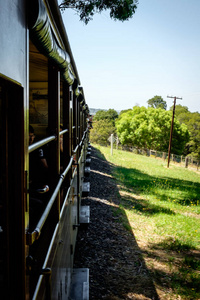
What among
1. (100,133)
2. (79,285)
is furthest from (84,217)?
(100,133)

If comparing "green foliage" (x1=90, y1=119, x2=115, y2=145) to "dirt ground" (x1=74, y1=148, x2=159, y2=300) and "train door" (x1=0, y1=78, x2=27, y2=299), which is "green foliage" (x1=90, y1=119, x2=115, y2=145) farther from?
"train door" (x1=0, y1=78, x2=27, y2=299)

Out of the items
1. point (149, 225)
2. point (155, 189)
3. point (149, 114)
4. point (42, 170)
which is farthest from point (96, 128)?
point (42, 170)

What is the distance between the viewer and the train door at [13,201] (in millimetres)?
1070

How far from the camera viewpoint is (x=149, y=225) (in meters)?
7.33

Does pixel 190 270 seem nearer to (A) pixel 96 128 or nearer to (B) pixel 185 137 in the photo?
(B) pixel 185 137

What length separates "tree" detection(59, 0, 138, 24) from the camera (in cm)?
789

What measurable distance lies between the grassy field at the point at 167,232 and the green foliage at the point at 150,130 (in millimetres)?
31602

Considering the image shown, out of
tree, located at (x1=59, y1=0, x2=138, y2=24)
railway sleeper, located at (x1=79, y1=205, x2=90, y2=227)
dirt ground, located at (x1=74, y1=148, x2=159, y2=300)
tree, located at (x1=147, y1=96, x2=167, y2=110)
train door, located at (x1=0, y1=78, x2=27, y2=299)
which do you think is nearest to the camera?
train door, located at (x1=0, y1=78, x2=27, y2=299)

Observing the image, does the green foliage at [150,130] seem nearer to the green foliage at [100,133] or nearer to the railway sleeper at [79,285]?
the green foliage at [100,133]

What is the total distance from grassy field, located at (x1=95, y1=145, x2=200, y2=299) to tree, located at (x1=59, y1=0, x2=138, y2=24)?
617 centimetres

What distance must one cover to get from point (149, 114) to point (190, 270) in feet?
132

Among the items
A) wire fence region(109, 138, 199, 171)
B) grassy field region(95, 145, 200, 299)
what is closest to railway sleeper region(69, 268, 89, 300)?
grassy field region(95, 145, 200, 299)

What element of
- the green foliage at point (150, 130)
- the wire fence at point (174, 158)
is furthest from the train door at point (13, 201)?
the green foliage at point (150, 130)

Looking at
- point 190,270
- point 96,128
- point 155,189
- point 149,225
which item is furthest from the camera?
point 96,128
